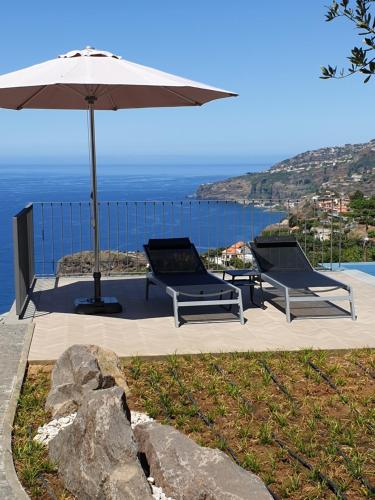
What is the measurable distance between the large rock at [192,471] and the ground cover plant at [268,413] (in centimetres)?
44

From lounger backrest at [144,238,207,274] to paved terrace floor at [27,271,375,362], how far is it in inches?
16.8

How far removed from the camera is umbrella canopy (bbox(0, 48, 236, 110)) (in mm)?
6621

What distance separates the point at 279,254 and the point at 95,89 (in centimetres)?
295

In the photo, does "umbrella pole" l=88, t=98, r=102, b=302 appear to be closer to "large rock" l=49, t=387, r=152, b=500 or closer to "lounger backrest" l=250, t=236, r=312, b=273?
"lounger backrest" l=250, t=236, r=312, b=273

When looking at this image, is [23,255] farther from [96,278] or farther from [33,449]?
[33,449]

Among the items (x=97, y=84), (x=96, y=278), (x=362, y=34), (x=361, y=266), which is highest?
(x=97, y=84)

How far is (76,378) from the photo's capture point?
15.8 feet

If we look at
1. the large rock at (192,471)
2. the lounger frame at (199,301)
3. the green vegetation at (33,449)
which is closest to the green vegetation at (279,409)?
the large rock at (192,471)

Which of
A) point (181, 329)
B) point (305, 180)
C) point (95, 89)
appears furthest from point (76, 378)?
point (305, 180)

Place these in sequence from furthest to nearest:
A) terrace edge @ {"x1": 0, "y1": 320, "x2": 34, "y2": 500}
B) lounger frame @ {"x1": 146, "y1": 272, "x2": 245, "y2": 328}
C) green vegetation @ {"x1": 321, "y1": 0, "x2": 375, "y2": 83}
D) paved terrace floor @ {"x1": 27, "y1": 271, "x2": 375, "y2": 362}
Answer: lounger frame @ {"x1": 146, "y1": 272, "x2": 245, "y2": 328} < paved terrace floor @ {"x1": 27, "y1": 271, "x2": 375, "y2": 362} < terrace edge @ {"x1": 0, "y1": 320, "x2": 34, "y2": 500} < green vegetation @ {"x1": 321, "y1": 0, "x2": 375, "y2": 83}

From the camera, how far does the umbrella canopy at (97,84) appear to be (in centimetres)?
662

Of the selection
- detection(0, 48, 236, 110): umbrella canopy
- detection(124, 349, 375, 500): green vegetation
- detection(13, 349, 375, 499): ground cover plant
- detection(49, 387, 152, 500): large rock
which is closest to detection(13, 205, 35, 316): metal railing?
detection(0, 48, 236, 110): umbrella canopy

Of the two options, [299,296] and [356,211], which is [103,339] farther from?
[356,211]

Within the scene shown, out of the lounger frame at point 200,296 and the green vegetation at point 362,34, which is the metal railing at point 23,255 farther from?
the green vegetation at point 362,34
